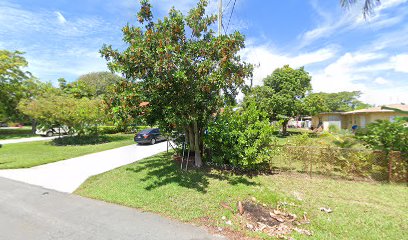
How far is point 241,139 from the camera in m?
7.05

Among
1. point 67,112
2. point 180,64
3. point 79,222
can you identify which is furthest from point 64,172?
point 67,112

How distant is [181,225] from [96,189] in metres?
3.72

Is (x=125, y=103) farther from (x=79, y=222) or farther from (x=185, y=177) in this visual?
(x=79, y=222)

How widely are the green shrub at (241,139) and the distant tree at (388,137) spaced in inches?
116

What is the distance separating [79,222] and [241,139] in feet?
15.9

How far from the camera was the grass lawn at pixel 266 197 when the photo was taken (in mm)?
4121

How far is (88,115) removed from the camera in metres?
16.7

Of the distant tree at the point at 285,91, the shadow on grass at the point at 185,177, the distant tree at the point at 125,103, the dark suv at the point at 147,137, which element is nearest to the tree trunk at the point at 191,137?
the shadow on grass at the point at 185,177

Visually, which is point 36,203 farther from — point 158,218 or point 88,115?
point 88,115

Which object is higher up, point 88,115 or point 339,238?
point 88,115

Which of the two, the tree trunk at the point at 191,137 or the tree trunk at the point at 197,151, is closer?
the tree trunk at the point at 197,151

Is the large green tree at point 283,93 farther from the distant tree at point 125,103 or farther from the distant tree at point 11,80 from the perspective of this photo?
the distant tree at point 11,80

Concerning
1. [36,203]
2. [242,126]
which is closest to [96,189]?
[36,203]

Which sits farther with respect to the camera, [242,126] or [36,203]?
[242,126]
